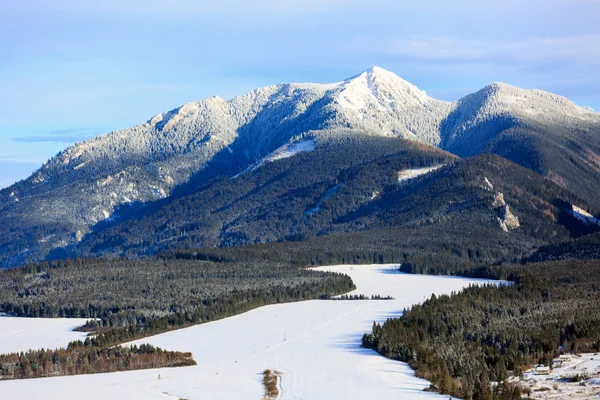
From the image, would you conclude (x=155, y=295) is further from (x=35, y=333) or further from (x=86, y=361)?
(x=86, y=361)

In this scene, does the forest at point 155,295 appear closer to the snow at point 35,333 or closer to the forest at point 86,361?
the snow at point 35,333

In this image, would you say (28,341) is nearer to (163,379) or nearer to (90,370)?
(90,370)

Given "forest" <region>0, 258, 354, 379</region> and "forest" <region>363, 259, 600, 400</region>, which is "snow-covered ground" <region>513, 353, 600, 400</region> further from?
"forest" <region>0, 258, 354, 379</region>

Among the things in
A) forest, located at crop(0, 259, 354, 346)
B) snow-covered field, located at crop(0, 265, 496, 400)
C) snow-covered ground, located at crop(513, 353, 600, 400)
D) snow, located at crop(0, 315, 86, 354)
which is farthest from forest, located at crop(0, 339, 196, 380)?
snow-covered ground, located at crop(513, 353, 600, 400)

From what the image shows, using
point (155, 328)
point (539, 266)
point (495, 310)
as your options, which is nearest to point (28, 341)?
point (155, 328)

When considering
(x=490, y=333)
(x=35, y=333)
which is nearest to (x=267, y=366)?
(x=490, y=333)

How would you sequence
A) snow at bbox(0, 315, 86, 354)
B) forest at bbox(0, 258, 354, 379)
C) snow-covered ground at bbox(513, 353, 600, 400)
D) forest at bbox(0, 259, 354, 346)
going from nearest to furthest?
1. snow-covered ground at bbox(513, 353, 600, 400)
2. forest at bbox(0, 258, 354, 379)
3. snow at bbox(0, 315, 86, 354)
4. forest at bbox(0, 259, 354, 346)
